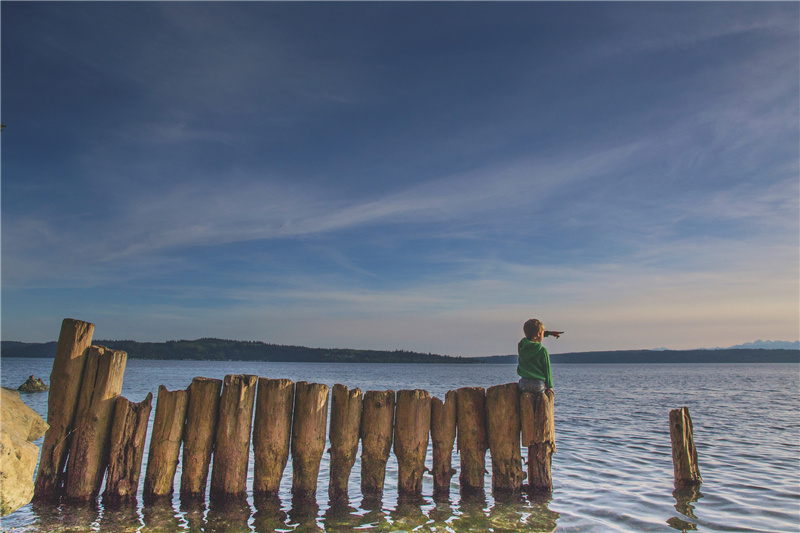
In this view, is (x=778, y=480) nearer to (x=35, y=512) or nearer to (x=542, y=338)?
(x=542, y=338)

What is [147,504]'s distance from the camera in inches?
314

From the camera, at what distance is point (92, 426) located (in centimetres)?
786

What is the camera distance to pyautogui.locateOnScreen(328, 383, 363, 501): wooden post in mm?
8430

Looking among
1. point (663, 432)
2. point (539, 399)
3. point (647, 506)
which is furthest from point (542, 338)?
point (663, 432)

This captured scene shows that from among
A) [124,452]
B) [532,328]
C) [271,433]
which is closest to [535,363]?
[532,328]

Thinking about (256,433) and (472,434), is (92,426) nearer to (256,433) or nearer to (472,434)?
(256,433)

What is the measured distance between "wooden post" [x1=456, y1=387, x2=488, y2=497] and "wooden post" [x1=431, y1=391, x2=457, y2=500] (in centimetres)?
14

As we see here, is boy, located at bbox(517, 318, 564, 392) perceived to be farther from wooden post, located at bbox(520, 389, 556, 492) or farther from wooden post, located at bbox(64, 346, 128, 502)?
wooden post, located at bbox(64, 346, 128, 502)

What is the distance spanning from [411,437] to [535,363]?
2.39 meters

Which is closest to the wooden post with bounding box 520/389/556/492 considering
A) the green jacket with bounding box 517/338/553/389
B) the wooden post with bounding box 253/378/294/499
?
the green jacket with bounding box 517/338/553/389

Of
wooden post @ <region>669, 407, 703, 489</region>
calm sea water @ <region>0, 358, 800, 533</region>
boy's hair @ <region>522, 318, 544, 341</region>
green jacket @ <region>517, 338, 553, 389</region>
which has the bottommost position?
calm sea water @ <region>0, 358, 800, 533</region>

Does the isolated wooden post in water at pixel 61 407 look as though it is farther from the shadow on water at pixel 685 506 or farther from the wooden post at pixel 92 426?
the shadow on water at pixel 685 506

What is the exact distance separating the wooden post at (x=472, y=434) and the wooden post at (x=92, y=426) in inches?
212

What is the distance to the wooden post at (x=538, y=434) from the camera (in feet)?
27.3
